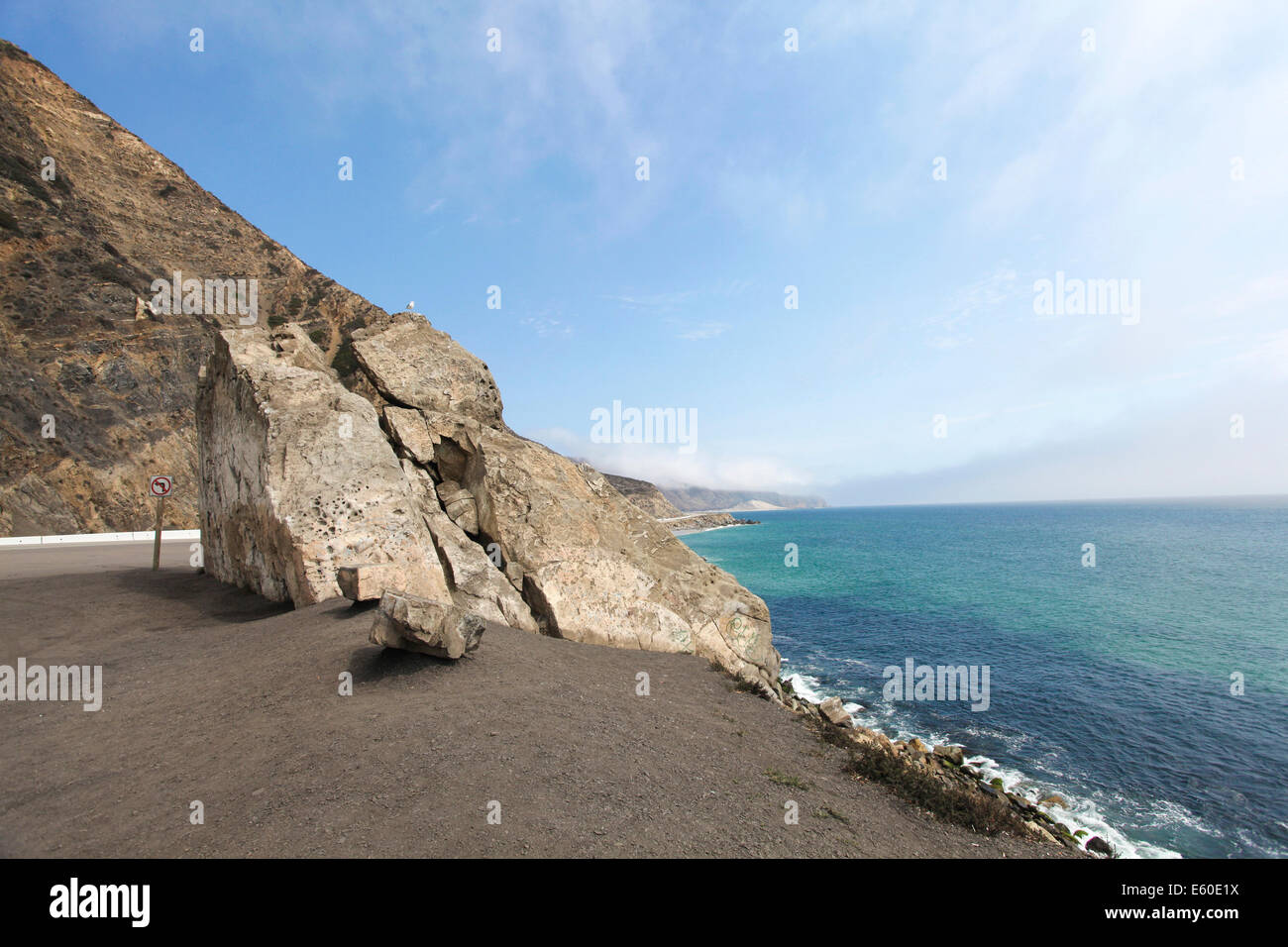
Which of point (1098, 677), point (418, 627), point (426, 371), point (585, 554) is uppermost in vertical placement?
point (426, 371)

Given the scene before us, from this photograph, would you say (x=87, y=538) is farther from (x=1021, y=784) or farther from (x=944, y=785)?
(x=1021, y=784)

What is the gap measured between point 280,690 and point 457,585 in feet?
14.9

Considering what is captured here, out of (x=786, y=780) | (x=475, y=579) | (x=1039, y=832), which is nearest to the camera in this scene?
(x=786, y=780)

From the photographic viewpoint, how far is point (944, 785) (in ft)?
26.0

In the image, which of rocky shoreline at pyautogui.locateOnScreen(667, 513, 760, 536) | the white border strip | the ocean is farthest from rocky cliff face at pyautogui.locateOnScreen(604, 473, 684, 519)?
the white border strip

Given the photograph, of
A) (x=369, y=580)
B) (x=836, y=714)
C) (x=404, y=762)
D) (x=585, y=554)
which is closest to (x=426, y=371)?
(x=585, y=554)

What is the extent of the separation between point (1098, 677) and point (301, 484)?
94.3 ft

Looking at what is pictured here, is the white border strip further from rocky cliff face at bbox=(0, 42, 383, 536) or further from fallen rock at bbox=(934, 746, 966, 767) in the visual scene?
fallen rock at bbox=(934, 746, 966, 767)

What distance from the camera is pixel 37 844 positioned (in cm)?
480

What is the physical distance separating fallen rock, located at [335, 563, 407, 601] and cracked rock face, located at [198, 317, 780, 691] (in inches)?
13.1

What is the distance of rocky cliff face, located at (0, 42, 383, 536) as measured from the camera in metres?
35.8

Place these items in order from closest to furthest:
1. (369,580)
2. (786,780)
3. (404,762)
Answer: (404,762) → (786,780) → (369,580)
